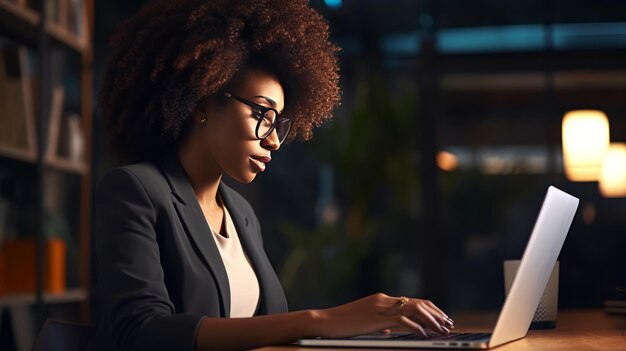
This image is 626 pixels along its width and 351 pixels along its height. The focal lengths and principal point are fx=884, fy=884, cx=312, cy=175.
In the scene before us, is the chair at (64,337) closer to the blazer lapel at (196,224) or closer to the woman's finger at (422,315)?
the blazer lapel at (196,224)

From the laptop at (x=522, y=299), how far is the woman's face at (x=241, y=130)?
1.83 ft

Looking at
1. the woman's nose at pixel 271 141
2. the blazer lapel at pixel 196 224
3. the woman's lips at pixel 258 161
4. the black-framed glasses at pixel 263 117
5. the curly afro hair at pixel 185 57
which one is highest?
the curly afro hair at pixel 185 57

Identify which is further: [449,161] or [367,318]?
[449,161]

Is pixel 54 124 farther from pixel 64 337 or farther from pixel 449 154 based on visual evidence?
pixel 449 154

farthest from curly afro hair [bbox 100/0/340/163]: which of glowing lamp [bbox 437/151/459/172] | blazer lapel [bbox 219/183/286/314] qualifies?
glowing lamp [bbox 437/151/459/172]

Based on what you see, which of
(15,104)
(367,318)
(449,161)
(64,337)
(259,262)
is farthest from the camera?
(449,161)

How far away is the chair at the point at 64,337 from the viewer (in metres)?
1.71

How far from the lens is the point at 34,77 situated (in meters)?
3.94

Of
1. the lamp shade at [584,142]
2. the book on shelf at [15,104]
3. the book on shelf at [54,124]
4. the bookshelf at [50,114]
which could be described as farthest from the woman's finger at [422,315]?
the lamp shade at [584,142]

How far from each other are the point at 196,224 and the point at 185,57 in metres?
0.37

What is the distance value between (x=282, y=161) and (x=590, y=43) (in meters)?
2.28

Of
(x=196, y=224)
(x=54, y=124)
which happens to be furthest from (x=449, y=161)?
(x=196, y=224)

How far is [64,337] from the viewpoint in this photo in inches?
68.2

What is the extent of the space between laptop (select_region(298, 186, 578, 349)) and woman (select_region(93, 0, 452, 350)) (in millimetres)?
69
